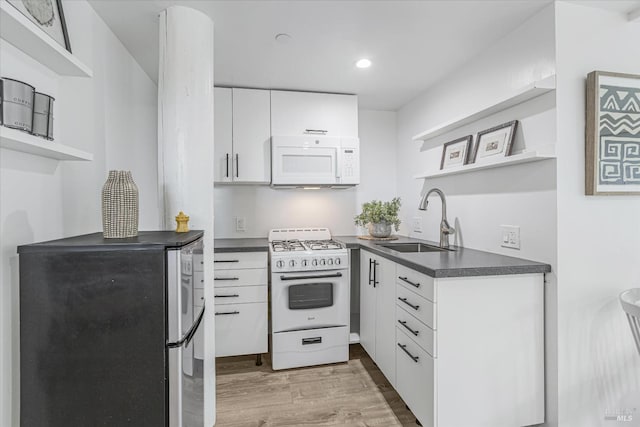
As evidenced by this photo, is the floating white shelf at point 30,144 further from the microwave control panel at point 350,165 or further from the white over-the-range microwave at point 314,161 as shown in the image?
the microwave control panel at point 350,165

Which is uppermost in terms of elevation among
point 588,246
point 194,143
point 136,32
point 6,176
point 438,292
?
point 136,32

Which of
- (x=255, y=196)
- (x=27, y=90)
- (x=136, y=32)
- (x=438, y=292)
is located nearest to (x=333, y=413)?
(x=438, y=292)

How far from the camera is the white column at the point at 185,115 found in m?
1.69

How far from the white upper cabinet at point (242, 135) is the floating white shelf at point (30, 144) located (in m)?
1.41

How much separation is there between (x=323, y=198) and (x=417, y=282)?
5.49 feet

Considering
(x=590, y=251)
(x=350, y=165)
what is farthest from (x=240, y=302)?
(x=590, y=251)

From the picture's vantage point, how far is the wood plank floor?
6.15ft

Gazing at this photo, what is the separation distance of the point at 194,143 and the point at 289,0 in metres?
0.89

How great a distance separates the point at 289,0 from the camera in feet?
5.24

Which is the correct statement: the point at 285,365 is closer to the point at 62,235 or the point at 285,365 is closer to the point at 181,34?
the point at 62,235

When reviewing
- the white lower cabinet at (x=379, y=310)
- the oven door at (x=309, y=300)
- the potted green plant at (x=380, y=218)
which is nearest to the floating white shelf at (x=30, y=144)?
the oven door at (x=309, y=300)

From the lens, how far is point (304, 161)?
277cm

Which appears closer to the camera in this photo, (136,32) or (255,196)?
(136,32)

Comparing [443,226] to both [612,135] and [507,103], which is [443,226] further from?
[612,135]
